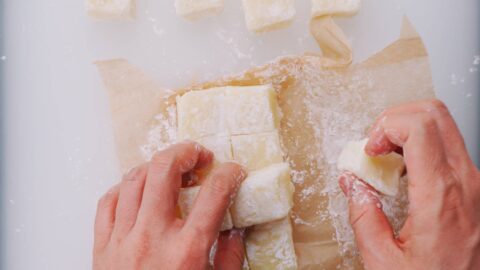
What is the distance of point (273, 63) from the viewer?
183cm

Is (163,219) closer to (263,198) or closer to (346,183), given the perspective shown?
(263,198)

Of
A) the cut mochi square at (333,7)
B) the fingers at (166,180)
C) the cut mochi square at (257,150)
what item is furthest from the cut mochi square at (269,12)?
the fingers at (166,180)

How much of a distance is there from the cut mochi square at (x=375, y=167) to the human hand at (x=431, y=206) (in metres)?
0.10

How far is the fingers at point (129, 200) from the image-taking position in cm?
153

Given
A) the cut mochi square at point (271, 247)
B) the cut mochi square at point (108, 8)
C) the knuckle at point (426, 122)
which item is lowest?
the cut mochi square at point (271, 247)

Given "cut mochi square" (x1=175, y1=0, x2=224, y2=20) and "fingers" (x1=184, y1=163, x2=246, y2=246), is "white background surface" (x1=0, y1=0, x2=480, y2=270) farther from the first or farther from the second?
"fingers" (x1=184, y1=163, x2=246, y2=246)

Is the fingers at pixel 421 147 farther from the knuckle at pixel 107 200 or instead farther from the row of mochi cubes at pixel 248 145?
the knuckle at pixel 107 200

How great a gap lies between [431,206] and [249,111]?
0.58 meters

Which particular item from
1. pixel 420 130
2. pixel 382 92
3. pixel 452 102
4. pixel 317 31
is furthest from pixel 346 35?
pixel 420 130

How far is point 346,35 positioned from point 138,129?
2.44 feet

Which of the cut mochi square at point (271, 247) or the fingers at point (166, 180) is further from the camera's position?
the cut mochi square at point (271, 247)

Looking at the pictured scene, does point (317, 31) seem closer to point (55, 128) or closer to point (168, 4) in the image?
point (168, 4)

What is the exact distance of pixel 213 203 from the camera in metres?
1.50

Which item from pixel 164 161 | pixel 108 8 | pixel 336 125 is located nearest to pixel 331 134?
pixel 336 125
